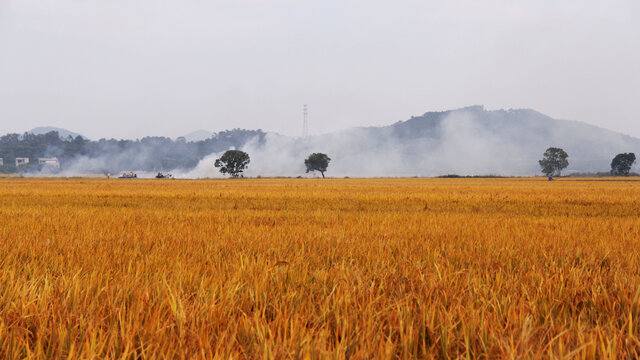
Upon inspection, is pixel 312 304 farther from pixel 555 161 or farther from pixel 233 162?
pixel 555 161

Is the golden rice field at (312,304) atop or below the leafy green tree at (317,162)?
below

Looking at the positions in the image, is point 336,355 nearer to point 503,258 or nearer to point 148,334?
point 148,334

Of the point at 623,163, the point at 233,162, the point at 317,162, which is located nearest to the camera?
the point at 233,162

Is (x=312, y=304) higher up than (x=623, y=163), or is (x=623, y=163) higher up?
(x=623, y=163)

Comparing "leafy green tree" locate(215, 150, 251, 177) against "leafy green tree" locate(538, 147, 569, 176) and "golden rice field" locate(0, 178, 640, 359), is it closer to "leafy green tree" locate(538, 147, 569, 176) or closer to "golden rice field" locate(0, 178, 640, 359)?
"leafy green tree" locate(538, 147, 569, 176)

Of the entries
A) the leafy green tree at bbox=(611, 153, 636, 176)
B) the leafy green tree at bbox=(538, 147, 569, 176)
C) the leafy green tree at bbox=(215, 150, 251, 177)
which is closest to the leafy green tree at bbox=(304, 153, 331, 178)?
the leafy green tree at bbox=(215, 150, 251, 177)

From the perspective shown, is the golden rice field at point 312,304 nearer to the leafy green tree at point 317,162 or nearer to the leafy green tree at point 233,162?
the leafy green tree at point 233,162

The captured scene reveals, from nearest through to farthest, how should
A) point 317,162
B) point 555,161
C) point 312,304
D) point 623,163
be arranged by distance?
point 312,304
point 623,163
point 555,161
point 317,162

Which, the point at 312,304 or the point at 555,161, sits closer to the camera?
Result: the point at 312,304

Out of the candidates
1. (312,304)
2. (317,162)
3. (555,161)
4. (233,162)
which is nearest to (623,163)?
(555,161)

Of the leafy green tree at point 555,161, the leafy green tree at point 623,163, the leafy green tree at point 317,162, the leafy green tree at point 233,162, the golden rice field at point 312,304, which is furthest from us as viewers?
the leafy green tree at point 317,162

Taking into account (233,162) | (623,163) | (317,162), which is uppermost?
(317,162)

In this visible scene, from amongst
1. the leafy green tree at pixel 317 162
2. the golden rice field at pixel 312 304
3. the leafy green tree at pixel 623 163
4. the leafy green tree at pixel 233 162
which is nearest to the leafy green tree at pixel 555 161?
the leafy green tree at pixel 623 163

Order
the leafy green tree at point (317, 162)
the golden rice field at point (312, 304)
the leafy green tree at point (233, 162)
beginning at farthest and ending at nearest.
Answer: the leafy green tree at point (317, 162), the leafy green tree at point (233, 162), the golden rice field at point (312, 304)
